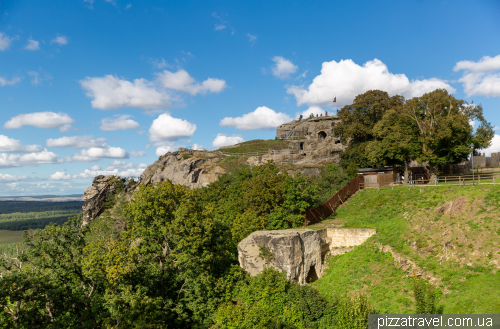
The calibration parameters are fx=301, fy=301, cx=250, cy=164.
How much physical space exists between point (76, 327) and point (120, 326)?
2.81 meters

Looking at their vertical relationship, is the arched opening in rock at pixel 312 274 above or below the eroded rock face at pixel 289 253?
below

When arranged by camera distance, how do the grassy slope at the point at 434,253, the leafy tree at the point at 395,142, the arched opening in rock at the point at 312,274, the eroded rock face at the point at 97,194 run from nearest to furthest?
the grassy slope at the point at 434,253 < the arched opening in rock at the point at 312,274 < the leafy tree at the point at 395,142 < the eroded rock face at the point at 97,194

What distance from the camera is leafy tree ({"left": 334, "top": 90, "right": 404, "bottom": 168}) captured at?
153ft

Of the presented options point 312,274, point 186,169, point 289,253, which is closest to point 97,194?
point 186,169

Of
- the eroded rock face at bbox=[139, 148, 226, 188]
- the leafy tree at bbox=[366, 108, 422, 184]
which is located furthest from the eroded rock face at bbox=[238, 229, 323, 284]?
the eroded rock face at bbox=[139, 148, 226, 188]

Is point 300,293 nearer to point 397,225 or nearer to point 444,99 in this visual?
point 397,225

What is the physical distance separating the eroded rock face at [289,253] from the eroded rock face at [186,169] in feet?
92.7

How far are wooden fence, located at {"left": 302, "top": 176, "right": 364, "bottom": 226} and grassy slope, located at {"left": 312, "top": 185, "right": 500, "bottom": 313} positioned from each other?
2408mm

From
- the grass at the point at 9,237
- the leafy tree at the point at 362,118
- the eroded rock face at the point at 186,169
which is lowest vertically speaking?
the grass at the point at 9,237

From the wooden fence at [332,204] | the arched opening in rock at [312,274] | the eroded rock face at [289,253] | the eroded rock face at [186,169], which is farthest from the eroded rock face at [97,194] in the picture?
the arched opening in rock at [312,274]

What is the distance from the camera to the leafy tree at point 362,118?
4659 cm

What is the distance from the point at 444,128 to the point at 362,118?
15530 mm

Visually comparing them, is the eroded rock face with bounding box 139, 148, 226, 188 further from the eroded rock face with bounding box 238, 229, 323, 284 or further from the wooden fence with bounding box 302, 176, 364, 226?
the eroded rock face with bounding box 238, 229, 323, 284

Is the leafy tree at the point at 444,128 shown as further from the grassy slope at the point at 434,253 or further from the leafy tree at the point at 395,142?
the grassy slope at the point at 434,253
